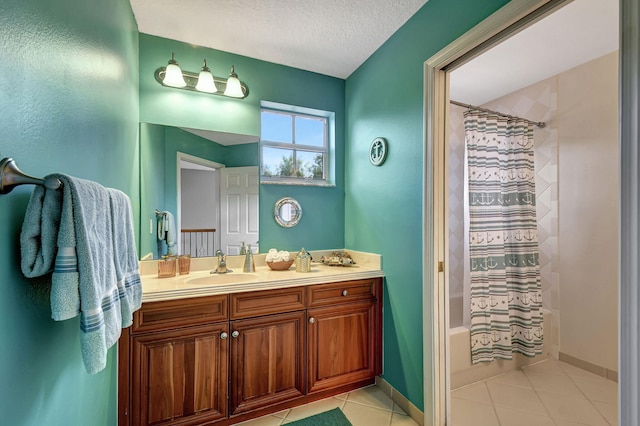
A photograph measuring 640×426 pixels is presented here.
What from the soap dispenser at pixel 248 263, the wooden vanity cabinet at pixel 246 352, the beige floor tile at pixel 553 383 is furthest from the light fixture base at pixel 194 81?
the beige floor tile at pixel 553 383

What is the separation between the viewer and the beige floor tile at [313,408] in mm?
1788

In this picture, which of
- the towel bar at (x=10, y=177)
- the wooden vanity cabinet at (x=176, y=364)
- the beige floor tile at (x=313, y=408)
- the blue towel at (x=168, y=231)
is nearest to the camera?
the towel bar at (x=10, y=177)

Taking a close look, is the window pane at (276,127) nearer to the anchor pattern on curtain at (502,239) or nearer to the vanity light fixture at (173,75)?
the vanity light fixture at (173,75)

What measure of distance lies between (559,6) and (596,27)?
115 cm

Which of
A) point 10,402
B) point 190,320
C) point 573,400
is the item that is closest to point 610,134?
point 573,400

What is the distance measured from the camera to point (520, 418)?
1762mm

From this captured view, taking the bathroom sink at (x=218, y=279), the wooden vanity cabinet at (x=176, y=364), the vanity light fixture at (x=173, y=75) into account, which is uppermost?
the vanity light fixture at (x=173, y=75)

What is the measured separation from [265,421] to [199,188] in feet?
5.35

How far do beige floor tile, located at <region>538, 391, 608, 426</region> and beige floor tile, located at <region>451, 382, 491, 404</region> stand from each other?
342 millimetres

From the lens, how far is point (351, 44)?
209 centimetres

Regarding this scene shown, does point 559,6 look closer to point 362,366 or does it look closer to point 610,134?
point 610,134

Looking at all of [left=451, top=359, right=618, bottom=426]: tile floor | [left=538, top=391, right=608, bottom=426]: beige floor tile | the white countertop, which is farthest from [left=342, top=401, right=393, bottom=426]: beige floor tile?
[left=538, top=391, right=608, bottom=426]: beige floor tile

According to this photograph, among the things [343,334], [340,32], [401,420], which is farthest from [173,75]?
[401,420]

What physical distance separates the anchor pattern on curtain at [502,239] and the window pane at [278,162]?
1476 mm
